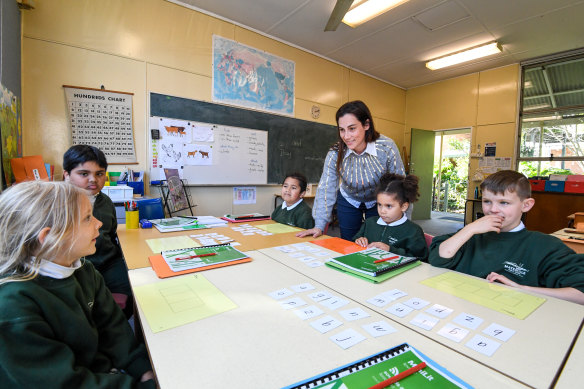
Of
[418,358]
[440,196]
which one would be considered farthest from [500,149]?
[418,358]

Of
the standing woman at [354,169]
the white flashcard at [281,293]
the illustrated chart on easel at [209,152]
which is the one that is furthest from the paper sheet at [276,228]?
the illustrated chart on easel at [209,152]

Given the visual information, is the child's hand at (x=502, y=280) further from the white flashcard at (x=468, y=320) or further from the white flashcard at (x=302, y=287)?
the white flashcard at (x=302, y=287)

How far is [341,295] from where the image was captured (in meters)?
0.86

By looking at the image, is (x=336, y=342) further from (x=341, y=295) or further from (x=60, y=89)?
(x=60, y=89)

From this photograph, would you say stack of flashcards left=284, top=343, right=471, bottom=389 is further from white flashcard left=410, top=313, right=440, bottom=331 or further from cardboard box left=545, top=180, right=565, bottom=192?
cardboard box left=545, top=180, right=565, bottom=192

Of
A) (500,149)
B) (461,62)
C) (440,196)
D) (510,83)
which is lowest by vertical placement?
(440,196)

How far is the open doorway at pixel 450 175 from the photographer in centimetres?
751

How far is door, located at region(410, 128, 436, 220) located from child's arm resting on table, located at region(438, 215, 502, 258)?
188 inches

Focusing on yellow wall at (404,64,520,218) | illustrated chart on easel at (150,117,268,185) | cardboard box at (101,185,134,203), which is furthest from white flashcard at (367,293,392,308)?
yellow wall at (404,64,520,218)

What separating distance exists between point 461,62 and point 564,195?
2518 millimetres

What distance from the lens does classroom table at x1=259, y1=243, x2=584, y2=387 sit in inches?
21.7

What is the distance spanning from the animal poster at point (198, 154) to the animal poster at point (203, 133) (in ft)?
0.25

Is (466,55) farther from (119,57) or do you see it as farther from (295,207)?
(119,57)

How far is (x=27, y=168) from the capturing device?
2.14 metres
